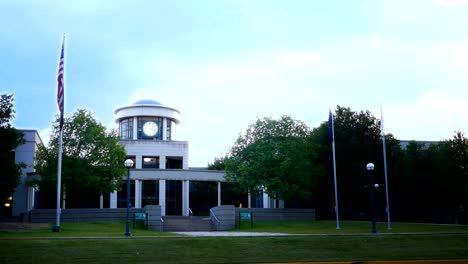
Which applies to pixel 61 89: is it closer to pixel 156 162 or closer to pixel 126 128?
pixel 156 162

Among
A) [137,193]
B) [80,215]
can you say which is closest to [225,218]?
[80,215]

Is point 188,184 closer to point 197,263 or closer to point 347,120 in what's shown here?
point 347,120

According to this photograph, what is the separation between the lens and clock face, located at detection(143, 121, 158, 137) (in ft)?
210

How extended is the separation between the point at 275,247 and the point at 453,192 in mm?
33128

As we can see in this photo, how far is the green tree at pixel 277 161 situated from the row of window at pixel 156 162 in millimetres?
12260

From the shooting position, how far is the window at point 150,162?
200 feet

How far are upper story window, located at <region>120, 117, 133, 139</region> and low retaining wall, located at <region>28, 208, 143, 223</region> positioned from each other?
2068 centimetres

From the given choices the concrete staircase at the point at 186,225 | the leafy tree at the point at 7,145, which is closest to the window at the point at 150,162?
the concrete staircase at the point at 186,225

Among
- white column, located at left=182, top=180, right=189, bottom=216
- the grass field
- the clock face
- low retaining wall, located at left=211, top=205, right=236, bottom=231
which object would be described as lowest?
the grass field

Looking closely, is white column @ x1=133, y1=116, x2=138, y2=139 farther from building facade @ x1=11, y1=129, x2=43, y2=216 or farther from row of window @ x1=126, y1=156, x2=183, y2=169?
building facade @ x1=11, y1=129, x2=43, y2=216

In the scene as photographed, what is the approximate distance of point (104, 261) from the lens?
19516 mm

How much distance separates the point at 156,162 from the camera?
2427 inches

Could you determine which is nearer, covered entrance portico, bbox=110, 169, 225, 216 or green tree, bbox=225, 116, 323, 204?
green tree, bbox=225, 116, 323, 204

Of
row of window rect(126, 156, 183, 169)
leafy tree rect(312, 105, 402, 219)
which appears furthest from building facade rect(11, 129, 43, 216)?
leafy tree rect(312, 105, 402, 219)
